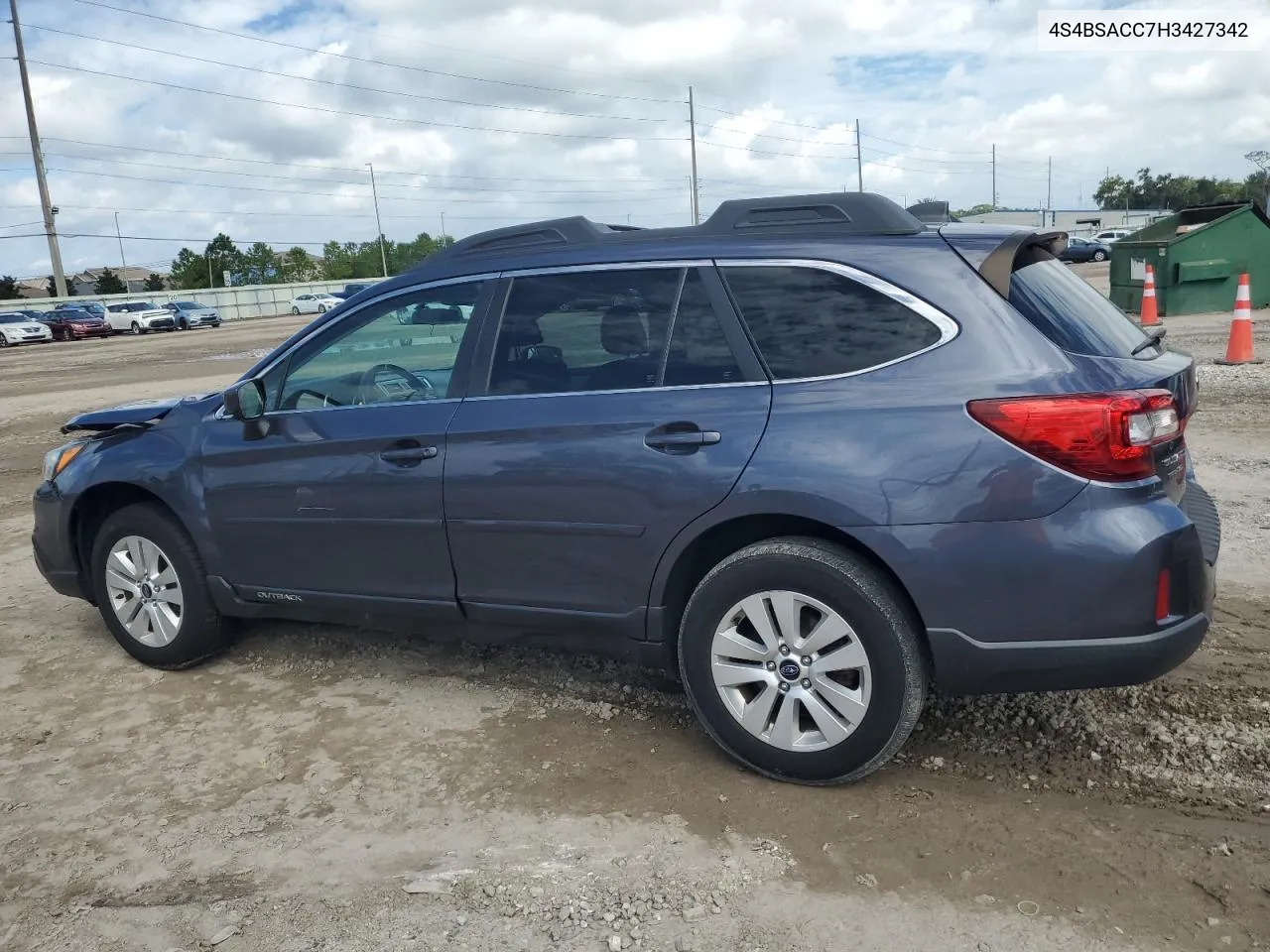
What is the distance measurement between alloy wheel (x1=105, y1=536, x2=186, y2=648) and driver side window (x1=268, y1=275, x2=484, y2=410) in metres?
0.96

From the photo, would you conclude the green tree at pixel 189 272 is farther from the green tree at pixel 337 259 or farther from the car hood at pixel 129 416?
the car hood at pixel 129 416

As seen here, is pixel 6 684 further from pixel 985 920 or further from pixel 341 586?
pixel 985 920

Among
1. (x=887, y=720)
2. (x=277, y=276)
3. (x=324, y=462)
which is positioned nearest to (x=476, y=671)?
(x=324, y=462)

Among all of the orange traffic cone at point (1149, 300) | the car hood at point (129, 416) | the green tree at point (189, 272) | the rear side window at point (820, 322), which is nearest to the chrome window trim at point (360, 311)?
the car hood at point (129, 416)

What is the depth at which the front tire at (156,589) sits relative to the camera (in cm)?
450

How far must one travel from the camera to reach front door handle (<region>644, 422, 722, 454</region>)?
10.7 ft

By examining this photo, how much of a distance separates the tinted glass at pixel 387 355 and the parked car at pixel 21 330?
145 feet

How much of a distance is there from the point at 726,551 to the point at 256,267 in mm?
112557

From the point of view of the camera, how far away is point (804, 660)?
317 cm

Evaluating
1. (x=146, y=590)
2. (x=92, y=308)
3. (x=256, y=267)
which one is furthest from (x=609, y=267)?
(x=256, y=267)

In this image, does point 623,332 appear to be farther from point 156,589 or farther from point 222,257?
point 222,257

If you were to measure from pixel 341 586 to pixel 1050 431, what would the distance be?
269 centimetres

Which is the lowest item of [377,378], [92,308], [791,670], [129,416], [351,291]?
[791,670]

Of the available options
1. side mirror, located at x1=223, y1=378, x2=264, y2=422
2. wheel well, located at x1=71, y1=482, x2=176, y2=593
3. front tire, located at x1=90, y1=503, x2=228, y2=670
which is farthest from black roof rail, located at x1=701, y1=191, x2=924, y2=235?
wheel well, located at x1=71, y1=482, x2=176, y2=593
